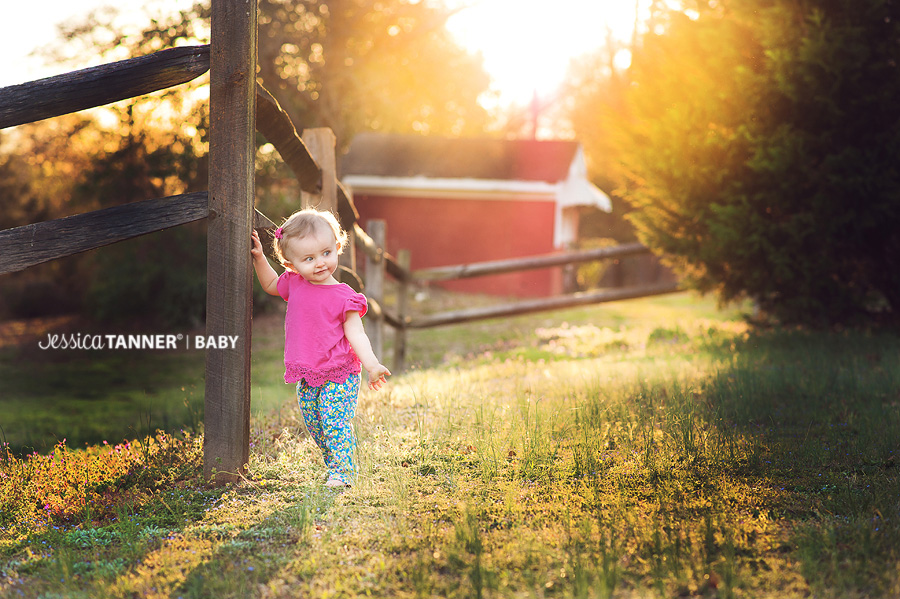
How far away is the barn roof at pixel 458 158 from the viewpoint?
66.0 ft

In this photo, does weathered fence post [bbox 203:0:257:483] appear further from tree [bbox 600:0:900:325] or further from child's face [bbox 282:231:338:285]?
tree [bbox 600:0:900:325]

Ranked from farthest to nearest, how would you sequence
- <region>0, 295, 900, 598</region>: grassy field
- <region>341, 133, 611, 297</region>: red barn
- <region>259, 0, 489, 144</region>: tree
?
<region>341, 133, 611, 297</region>: red barn
<region>259, 0, 489, 144</region>: tree
<region>0, 295, 900, 598</region>: grassy field

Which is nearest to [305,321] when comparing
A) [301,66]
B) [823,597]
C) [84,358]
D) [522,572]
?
[522,572]

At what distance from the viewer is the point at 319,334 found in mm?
3670

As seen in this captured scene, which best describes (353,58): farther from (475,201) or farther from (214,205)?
(214,205)

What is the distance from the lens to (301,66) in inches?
651

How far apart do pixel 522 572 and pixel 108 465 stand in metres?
2.50

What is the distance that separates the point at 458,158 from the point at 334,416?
1793cm

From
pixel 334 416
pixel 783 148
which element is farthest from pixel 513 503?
pixel 783 148

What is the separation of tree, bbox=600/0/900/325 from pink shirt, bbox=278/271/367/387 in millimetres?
5263

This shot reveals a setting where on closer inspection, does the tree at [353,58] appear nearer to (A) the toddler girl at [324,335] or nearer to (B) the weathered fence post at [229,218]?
(B) the weathered fence post at [229,218]

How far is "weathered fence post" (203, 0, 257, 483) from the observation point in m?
3.49

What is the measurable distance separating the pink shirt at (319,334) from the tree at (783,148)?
5.26 meters

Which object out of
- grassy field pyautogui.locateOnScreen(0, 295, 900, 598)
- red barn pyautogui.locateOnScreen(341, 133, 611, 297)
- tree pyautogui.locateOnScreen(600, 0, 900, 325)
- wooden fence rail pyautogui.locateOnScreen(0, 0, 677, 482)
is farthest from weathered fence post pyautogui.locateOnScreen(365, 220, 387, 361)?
red barn pyautogui.locateOnScreen(341, 133, 611, 297)
